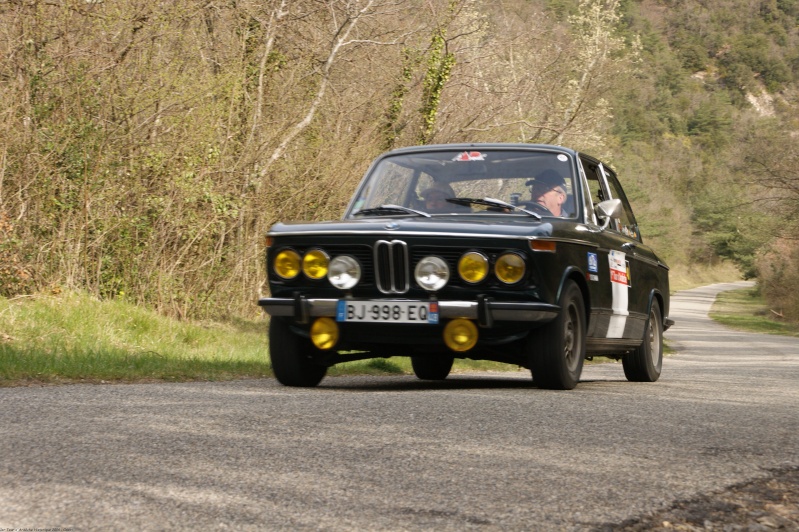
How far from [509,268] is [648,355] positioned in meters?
3.55

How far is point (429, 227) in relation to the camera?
26.6 ft

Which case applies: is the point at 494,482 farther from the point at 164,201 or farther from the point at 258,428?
the point at 164,201

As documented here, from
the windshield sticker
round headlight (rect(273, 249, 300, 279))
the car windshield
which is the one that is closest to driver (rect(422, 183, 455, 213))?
the car windshield

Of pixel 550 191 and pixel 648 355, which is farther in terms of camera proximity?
pixel 648 355

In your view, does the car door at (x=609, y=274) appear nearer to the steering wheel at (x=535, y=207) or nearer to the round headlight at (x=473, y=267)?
the steering wheel at (x=535, y=207)

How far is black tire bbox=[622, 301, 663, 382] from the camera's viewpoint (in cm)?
1101

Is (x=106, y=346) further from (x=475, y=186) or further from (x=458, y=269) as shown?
(x=458, y=269)

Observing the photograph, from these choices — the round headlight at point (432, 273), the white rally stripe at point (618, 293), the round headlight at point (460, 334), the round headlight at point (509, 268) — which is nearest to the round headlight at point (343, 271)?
the round headlight at point (432, 273)

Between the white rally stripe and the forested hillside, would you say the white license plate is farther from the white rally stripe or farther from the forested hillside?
the forested hillside

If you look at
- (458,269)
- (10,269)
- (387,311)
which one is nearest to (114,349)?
(10,269)

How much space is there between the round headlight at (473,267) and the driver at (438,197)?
1.13m

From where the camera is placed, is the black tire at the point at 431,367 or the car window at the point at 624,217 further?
the black tire at the point at 431,367

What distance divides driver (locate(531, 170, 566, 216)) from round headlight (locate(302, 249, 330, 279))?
70.3 inches

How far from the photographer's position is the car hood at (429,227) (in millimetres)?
8016
